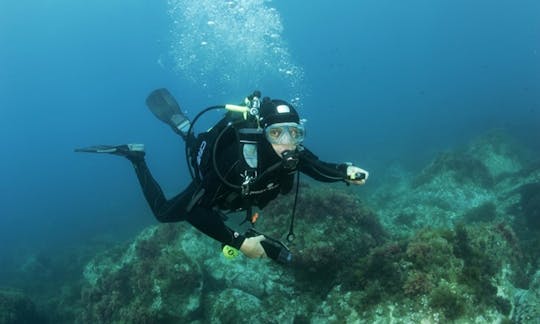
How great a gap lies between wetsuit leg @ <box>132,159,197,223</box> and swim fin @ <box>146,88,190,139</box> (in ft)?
4.85

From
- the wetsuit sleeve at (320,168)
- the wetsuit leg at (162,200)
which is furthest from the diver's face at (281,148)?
the wetsuit leg at (162,200)

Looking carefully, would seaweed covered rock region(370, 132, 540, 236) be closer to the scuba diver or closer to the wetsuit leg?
the wetsuit leg

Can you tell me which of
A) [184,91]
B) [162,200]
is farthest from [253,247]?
[184,91]

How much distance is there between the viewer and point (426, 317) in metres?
5.40

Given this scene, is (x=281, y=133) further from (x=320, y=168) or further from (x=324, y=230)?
(x=324, y=230)

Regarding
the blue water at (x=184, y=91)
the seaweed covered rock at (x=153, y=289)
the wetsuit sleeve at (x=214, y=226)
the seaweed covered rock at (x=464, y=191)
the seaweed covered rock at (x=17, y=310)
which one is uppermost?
the blue water at (x=184, y=91)

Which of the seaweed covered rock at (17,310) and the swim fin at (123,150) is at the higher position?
the swim fin at (123,150)

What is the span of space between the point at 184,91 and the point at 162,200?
185 metres

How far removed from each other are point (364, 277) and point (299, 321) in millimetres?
1582

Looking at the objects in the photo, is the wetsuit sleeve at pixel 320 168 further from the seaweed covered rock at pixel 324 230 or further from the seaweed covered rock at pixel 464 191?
the seaweed covered rock at pixel 464 191

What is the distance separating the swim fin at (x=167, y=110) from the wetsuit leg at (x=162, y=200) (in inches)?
58.1

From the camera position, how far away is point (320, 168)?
5.29 m

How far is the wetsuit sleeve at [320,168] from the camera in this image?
5165 mm

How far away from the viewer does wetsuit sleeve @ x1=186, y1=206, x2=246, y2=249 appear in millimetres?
4844
